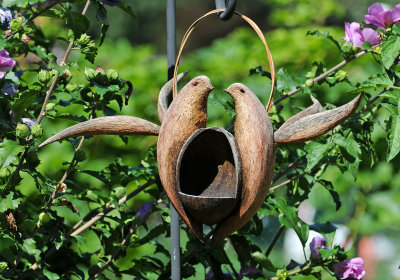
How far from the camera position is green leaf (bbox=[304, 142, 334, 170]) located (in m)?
1.32

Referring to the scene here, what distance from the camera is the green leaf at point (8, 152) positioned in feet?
3.87

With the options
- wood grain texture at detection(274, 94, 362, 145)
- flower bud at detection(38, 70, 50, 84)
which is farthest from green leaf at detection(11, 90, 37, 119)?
wood grain texture at detection(274, 94, 362, 145)

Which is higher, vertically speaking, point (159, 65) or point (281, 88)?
point (281, 88)

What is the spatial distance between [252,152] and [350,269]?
0.67 metres

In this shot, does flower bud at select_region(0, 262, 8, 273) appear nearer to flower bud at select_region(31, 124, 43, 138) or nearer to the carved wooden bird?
flower bud at select_region(31, 124, 43, 138)

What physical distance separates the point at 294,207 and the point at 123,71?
9.04 ft

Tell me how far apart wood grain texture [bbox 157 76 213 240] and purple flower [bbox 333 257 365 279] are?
0.62 metres

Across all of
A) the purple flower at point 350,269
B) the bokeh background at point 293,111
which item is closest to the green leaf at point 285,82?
the purple flower at point 350,269

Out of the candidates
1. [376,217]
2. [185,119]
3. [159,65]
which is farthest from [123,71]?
[185,119]

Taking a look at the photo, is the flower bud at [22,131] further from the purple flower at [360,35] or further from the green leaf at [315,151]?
the purple flower at [360,35]

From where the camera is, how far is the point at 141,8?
6984 millimetres

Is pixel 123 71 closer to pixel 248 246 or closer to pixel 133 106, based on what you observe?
pixel 133 106

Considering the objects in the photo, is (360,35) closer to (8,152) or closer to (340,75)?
(340,75)

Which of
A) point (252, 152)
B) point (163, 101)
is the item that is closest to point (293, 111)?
point (163, 101)
